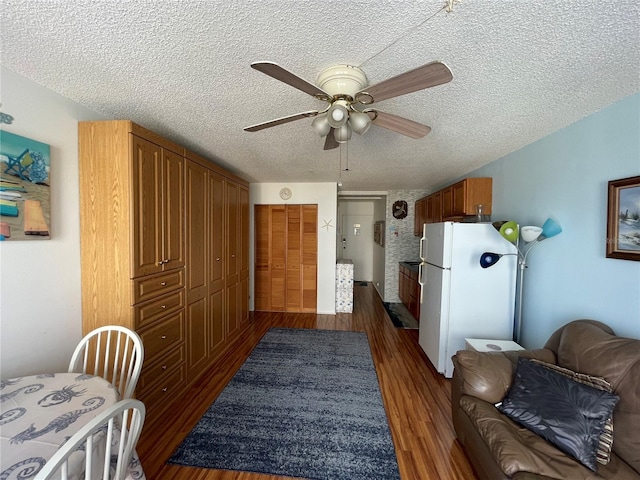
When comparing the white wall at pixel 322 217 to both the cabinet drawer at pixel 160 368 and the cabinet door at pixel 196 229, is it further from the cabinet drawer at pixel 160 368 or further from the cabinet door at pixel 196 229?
the cabinet drawer at pixel 160 368

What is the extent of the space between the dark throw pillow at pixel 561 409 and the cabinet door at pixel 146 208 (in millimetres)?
2561

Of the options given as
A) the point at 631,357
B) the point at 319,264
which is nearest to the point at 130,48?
the point at 631,357

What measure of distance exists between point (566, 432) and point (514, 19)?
6.27 feet

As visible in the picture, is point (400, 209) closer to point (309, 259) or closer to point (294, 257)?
point (309, 259)

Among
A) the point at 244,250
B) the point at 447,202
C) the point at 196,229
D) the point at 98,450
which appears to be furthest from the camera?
the point at 244,250

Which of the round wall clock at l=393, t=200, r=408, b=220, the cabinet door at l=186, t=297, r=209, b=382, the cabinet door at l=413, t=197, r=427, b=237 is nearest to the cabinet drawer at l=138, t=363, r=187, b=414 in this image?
the cabinet door at l=186, t=297, r=209, b=382

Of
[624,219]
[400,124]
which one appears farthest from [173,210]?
[624,219]

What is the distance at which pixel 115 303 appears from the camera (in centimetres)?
173

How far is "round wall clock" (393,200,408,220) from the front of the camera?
17.0ft

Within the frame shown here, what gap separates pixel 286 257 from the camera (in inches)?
181

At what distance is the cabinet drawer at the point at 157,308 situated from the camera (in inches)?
70.5

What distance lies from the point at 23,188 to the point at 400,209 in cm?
507

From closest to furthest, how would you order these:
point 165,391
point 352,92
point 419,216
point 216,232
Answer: point 352,92, point 165,391, point 216,232, point 419,216

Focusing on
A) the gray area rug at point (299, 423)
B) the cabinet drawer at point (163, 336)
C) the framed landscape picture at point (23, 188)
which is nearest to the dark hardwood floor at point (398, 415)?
the gray area rug at point (299, 423)
